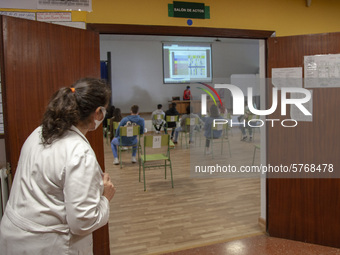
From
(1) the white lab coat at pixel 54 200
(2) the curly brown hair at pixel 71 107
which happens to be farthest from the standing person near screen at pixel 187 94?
(1) the white lab coat at pixel 54 200

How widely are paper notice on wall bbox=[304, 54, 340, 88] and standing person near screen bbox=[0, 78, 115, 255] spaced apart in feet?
6.88

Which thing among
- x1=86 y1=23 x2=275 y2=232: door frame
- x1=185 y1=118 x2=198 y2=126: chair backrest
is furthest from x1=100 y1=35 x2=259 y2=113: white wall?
x1=86 y1=23 x2=275 y2=232: door frame

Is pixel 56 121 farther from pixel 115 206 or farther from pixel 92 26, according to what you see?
pixel 115 206

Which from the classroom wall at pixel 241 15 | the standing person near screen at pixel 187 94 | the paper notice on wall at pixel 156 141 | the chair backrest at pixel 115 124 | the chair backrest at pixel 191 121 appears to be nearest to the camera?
the classroom wall at pixel 241 15

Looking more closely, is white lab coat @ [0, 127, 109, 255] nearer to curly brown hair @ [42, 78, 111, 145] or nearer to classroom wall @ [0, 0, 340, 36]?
curly brown hair @ [42, 78, 111, 145]

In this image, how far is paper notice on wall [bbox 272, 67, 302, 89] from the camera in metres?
2.73

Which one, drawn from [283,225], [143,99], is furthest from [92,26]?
[143,99]

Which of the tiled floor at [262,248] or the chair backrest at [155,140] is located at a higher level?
the chair backrest at [155,140]

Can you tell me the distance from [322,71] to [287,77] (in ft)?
0.94

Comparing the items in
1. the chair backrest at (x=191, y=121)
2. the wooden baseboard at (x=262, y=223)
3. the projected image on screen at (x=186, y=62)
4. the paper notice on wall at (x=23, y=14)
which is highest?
the projected image on screen at (x=186, y=62)

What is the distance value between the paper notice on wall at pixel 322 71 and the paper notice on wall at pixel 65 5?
1.90 metres

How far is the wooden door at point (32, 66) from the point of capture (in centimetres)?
181

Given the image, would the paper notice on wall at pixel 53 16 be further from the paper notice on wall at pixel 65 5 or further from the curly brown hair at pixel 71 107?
the curly brown hair at pixel 71 107

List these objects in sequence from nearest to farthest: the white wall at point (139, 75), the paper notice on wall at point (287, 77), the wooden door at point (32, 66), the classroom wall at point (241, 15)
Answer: the wooden door at point (32, 66) < the classroom wall at point (241, 15) < the paper notice on wall at point (287, 77) < the white wall at point (139, 75)
